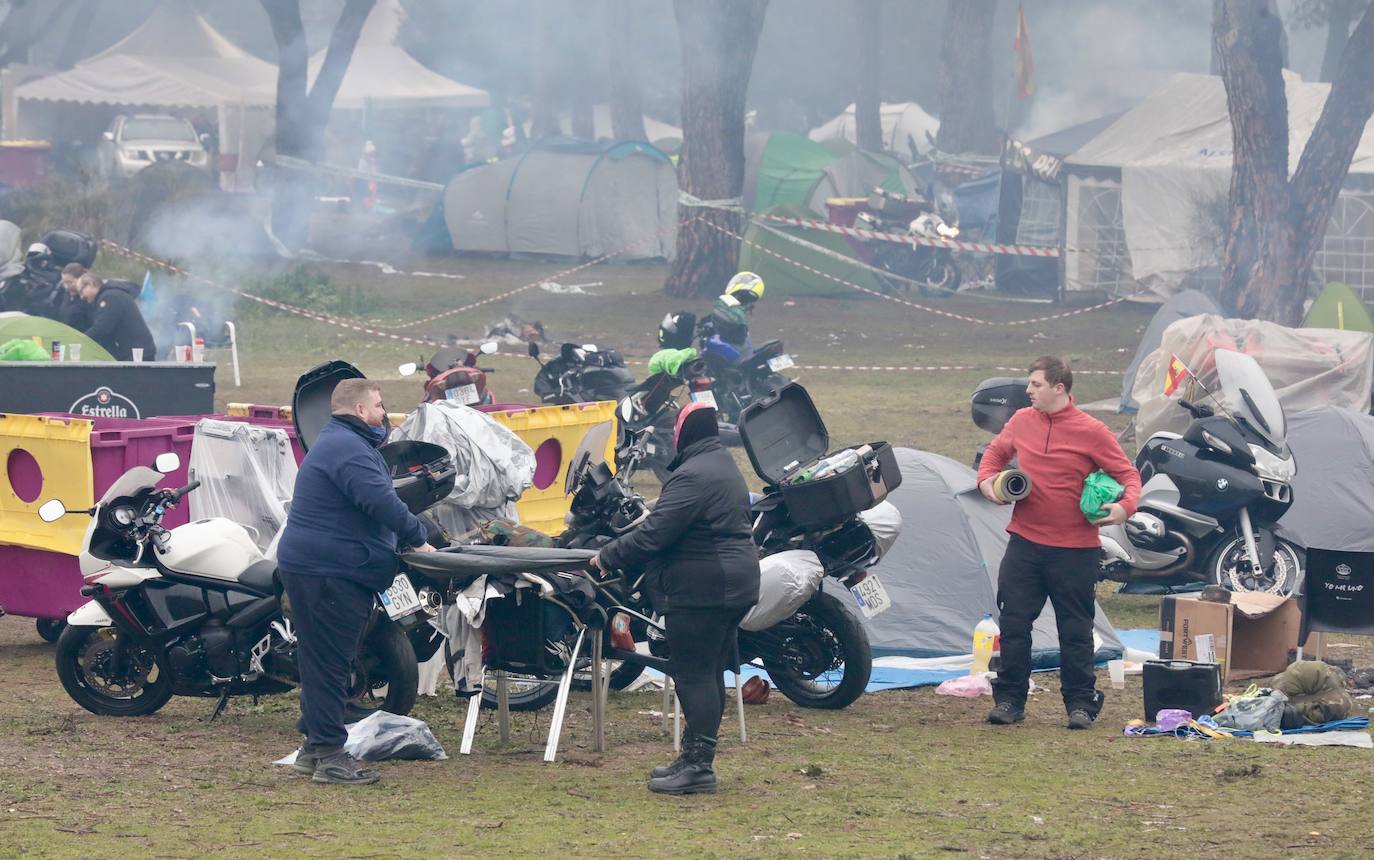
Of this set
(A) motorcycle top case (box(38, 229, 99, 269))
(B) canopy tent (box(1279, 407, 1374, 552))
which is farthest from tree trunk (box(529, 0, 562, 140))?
(B) canopy tent (box(1279, 407, 1374, 552))

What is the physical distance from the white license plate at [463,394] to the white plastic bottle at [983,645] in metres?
3.63

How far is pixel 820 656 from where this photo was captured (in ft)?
28.6

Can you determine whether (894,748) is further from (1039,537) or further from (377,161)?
(377,161)

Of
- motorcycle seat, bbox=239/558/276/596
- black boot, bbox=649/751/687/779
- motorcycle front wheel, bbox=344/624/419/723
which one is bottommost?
black boot, bbox=649/751/687/779

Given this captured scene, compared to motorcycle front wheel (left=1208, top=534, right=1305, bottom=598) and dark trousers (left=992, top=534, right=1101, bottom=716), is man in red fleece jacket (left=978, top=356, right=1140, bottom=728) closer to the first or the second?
dark trousers (left=992, top=534, right=1101, bottom=716)

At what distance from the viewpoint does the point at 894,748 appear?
8.06 metres

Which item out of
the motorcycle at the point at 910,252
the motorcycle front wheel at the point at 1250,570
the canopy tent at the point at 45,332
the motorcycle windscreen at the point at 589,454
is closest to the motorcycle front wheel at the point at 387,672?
the motorcycle windscreen at the point at 589,454

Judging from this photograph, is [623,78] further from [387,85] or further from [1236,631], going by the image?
[1236,631]

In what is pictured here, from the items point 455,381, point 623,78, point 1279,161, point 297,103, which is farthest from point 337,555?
point 623,78

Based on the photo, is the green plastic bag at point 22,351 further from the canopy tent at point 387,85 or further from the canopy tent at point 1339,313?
the canopy tent at point 387,85

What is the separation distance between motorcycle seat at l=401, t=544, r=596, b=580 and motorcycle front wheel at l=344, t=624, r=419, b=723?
50 centimetres

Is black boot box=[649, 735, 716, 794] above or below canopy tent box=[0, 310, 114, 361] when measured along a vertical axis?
below

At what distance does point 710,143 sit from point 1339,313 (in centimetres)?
1248

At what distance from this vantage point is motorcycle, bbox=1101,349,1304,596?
36.2ft
